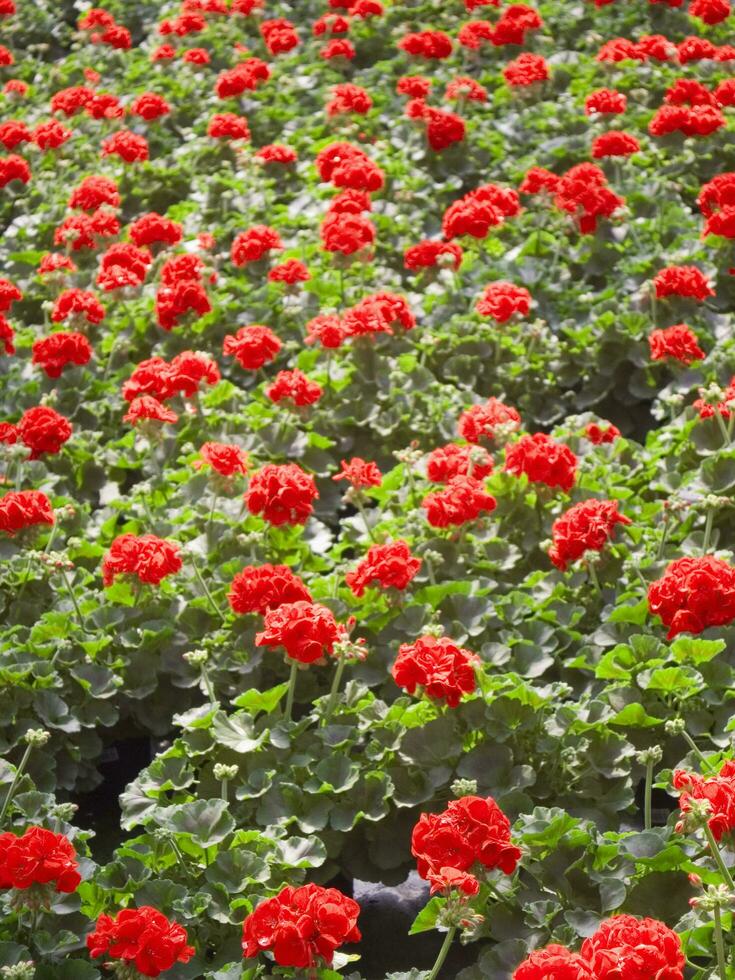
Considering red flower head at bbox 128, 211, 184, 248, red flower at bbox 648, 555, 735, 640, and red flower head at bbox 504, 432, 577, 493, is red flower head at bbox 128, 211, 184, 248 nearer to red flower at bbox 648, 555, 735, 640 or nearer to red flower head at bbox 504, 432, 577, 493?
red flower head at bbox 504, 432, 577, 493

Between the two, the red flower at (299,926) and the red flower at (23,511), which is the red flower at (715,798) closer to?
the red flower at (299,926)

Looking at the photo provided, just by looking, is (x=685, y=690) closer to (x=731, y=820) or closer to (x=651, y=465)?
(x=731, y=820)

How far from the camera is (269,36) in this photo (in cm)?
769

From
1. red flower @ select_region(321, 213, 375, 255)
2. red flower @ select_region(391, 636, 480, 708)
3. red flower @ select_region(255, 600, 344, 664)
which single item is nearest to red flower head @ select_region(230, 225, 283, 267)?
red flower @ select_region(321, 213, 375, 255)

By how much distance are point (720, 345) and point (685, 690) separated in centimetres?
191

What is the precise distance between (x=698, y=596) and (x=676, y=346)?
4.72ft

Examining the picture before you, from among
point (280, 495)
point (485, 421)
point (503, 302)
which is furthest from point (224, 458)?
point (503, 302)

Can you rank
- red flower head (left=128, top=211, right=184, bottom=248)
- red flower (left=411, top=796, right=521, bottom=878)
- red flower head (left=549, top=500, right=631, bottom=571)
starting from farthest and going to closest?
red flower head (left=128, top=211, right=184, bottom=248) < red flower head (left=549, top=500, right=631, bottom=571) < red flower (left=411, top=796, right=521, bottom=878)

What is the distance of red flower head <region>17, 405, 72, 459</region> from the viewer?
4.21 metres

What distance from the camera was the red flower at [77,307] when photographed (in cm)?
490

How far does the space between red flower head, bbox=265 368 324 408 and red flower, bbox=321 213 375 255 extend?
79 cm

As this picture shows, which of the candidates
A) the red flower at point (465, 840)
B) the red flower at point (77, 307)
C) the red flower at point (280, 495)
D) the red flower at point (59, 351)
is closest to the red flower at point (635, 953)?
the red flower at point (465, 840)

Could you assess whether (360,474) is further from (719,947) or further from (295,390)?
(719,947)

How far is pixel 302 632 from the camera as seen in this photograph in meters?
3.12
